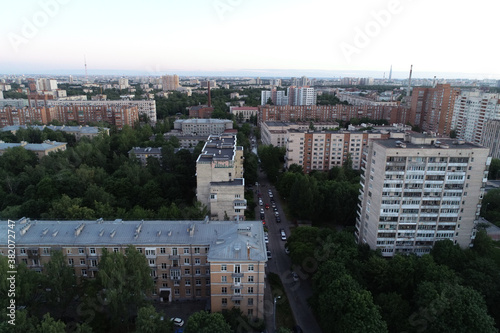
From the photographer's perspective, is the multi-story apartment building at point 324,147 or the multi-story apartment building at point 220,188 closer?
the multi-story apartment building at point 220,188

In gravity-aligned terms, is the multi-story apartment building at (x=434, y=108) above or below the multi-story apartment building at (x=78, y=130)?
above

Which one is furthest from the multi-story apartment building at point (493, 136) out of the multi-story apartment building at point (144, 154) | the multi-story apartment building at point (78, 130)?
the multi-story apartment building at point (78, 130)

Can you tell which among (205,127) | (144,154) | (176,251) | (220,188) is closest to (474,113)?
(205,127)

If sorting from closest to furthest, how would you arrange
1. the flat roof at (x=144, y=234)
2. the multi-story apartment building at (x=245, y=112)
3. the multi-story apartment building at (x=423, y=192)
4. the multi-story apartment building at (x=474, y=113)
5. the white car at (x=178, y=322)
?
1. the white car at (x=178, y=322)
2. the flat roof at (x=144, y=234)
3. the multi-story apartment building at (x=423, y=192)
4. the multi-story apartment building at (x=474, y=113)
5. the multi-story apartment building at (x=245, y=112)

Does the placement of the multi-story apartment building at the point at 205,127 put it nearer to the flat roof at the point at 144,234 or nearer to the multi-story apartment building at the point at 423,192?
the multi-story apartment building at the point at 423,192

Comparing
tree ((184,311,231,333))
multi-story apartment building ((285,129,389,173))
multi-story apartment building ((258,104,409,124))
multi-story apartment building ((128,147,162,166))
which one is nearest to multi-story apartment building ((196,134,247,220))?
tree ((184,311,231,333))

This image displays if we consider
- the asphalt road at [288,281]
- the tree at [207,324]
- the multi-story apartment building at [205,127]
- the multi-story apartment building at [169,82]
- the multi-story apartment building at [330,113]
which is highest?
the multi-story apartment building at [169,82]
